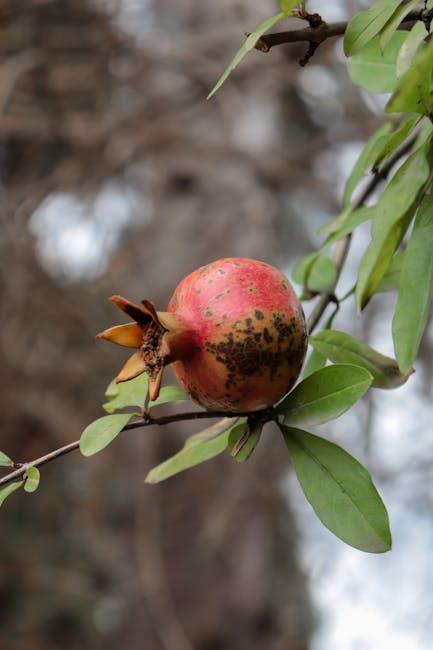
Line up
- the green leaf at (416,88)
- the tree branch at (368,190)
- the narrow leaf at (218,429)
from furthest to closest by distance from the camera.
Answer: the tree branch at (368,190) < the narrow leaf at (218,429) < the green leaf at (416,88)

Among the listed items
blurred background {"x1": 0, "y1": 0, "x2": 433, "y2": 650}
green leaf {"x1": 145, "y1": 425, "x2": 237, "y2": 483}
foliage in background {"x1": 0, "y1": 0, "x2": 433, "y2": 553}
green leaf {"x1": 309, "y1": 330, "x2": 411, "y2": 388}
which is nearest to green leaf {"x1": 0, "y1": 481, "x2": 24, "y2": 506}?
foliage in background {"x1": 0, "y1": 0, "x2": 433, "y2": 553}

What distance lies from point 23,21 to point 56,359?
94cm

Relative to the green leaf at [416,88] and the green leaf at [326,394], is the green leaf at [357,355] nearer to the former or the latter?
the green leaf at [326,394]

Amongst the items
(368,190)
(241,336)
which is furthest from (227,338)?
(368,190)

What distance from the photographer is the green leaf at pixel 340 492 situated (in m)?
0.50

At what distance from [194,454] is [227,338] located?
0.12 metres

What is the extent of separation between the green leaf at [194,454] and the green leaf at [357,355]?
0.10 m

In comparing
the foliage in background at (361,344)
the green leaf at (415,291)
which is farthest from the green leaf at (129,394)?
the green leaf at (415,291)

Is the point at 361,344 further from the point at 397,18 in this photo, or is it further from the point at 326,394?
the point at 397,18

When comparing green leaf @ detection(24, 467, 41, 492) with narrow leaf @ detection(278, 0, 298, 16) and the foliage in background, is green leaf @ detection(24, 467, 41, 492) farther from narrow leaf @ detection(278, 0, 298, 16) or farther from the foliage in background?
narrow leaf @ detection(278, 0, 298, 16)

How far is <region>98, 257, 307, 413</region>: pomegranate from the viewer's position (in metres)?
0.50

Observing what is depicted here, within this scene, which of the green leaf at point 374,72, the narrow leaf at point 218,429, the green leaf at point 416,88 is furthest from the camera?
the green leaf at point 374,72

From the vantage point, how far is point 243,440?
21.0 inches

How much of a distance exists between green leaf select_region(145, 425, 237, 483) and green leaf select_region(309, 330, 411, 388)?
0.10m
